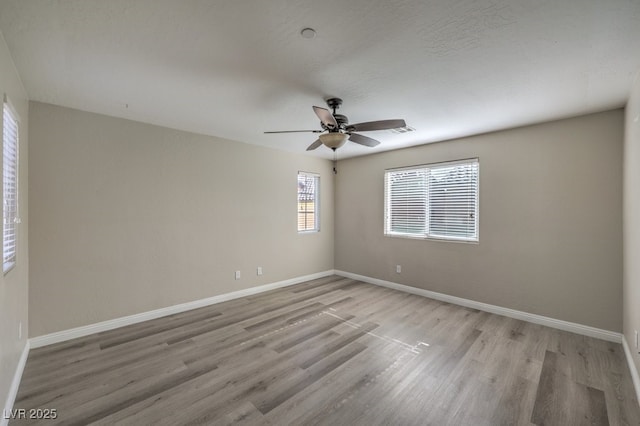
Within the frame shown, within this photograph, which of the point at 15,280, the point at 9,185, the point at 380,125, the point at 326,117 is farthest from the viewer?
the point at 380,125

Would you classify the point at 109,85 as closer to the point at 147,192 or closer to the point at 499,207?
the point at 147,192

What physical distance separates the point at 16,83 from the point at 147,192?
5.07 feet

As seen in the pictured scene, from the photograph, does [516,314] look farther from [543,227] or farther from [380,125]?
[380,125]

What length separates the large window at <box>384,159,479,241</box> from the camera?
412 cm

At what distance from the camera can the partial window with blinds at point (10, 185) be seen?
1976 millimetres

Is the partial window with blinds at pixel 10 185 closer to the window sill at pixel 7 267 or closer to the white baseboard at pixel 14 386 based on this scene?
the window sill at pixel 7 267

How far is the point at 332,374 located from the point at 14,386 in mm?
2453

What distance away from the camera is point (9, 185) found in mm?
2146

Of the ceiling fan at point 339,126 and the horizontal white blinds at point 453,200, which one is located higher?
the ceiling fan at point 339,126

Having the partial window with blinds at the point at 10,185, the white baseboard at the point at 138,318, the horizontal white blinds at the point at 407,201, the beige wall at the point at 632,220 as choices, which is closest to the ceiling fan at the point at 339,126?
the beige wall at the point at 632,220

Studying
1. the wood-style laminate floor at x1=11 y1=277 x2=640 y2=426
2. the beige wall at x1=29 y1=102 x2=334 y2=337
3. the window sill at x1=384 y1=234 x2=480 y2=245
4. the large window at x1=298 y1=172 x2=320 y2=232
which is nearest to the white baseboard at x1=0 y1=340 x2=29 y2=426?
the wood-style laminate floor at x1=11 y1=277 x2=640 y2=426

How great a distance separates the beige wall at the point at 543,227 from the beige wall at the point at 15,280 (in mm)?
4689

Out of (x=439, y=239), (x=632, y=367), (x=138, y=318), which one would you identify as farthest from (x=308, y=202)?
(x=632, y=367)

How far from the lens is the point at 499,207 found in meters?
3.80
